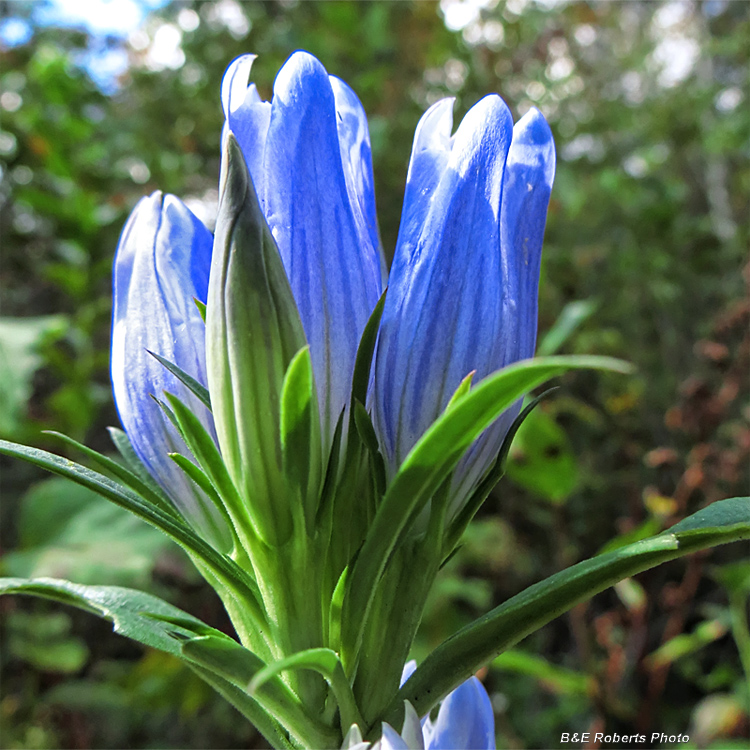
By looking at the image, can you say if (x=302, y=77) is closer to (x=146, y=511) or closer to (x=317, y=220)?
(x=317, y=220)

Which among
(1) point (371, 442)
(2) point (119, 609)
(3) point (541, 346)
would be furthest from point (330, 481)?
(3) point (541, 346)

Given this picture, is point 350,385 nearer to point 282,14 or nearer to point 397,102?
point 397,102

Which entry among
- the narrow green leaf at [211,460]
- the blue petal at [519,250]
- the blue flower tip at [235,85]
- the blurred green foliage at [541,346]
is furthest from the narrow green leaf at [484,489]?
the blurred green foliage at [541,346]

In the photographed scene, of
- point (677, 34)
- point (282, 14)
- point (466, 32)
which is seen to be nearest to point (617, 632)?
point (466, 32)

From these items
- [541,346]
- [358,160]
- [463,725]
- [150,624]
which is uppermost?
[358,160]

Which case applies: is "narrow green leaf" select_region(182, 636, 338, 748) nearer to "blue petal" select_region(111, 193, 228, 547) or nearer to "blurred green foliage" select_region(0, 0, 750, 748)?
"blue petal" select_region(111, 193, 228, 547)

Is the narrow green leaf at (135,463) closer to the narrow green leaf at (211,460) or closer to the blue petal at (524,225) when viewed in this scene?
the narrow green leaf at (211,460)
